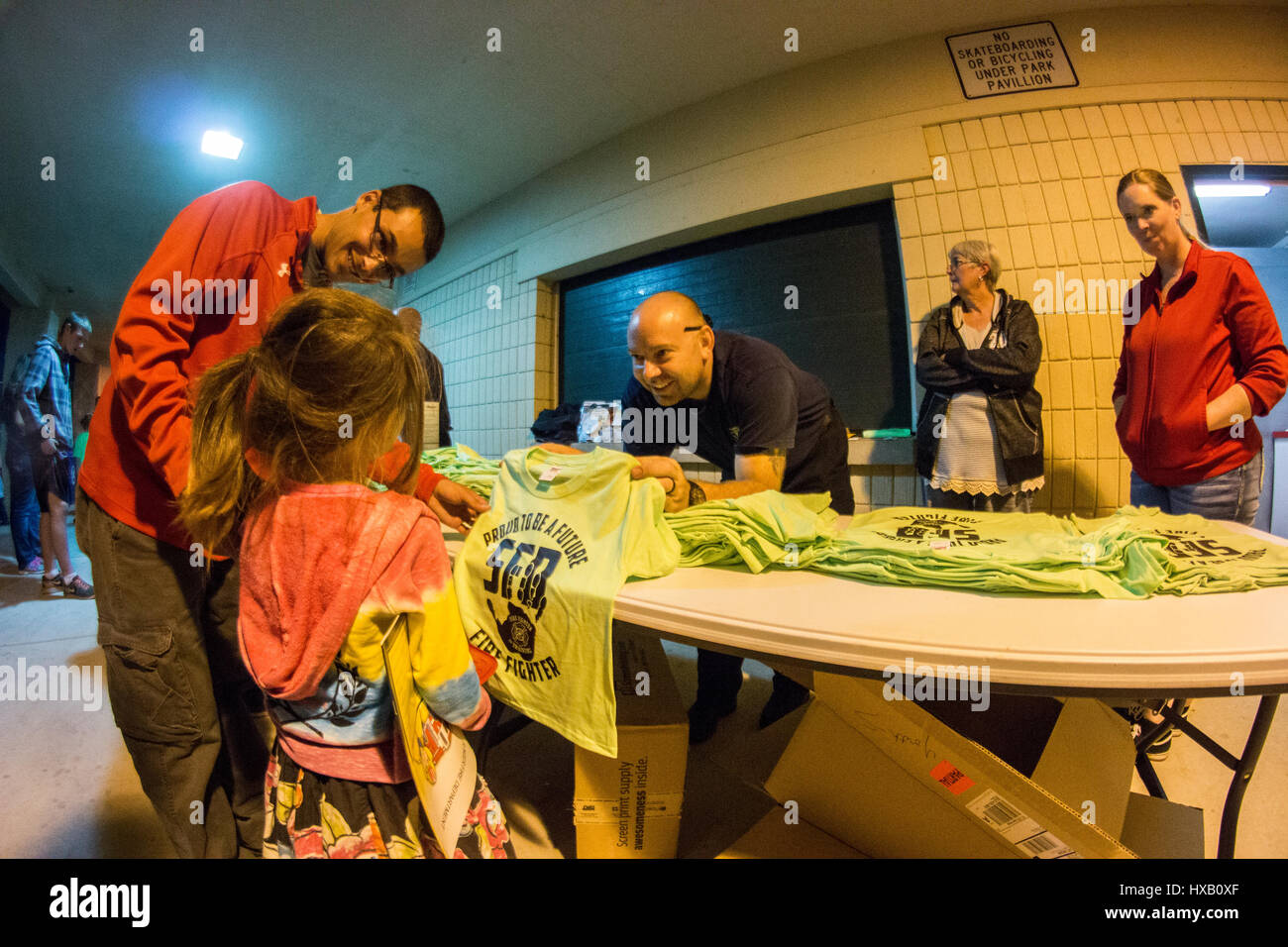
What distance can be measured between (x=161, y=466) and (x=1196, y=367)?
187 centimetres

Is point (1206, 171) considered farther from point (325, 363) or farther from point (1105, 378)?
point (325, 363)

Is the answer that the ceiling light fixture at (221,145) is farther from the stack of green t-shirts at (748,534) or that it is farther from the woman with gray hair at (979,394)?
the woman with gray hair at (979,394)

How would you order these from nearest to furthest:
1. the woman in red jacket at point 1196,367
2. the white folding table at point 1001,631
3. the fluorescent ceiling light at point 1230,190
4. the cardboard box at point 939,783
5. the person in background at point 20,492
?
the white folding table at point 1001,631, the cardboard box at point 939,783, the woman in red jacket at point 1196,367, the fluorescent ceiling light at point 1230,190, the person in background at point 20,492

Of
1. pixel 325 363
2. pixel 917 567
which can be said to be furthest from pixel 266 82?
pixel 917 567

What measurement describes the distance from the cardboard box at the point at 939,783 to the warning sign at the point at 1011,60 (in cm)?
154

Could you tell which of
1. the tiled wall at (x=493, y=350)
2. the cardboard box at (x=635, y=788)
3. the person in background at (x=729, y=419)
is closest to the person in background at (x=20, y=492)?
the tiled wall at (x=493, y=350)

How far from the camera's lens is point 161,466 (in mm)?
579

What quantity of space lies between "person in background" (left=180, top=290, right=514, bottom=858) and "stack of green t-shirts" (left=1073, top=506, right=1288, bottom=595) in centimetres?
95

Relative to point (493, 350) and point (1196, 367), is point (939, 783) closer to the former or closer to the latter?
point (1196, 367)

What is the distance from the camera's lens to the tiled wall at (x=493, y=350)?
2.10 metres

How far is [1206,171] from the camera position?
3.34ft

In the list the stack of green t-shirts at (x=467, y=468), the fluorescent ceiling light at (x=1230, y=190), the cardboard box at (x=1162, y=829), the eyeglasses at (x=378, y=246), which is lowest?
the cardboard box at (x=1162, y=829)

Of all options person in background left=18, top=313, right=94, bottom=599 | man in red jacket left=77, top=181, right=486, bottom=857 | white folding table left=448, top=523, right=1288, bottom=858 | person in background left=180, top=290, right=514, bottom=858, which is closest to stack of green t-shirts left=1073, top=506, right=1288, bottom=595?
white folding table left=448, top=523, right=1288, bottom=858

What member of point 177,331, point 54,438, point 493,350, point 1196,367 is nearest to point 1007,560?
point 1196,367
